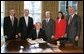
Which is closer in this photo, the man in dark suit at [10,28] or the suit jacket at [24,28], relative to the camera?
the man in dark suit at [10,28]

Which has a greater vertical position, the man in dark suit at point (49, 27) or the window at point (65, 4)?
the window at point (65, 4)

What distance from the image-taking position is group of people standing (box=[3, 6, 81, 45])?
3.19 m

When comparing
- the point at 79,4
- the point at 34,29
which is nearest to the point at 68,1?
the point at 79,4

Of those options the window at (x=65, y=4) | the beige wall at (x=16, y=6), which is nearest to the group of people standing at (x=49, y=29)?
the beige wall at (x=16, y=6)

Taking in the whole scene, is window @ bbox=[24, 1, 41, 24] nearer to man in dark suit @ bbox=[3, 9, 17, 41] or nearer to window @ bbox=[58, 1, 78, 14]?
window @ bbox=[58, 1, 78, 14]

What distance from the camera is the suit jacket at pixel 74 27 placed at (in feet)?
10.7

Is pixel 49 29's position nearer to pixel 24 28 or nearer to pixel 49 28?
pixel 49 28

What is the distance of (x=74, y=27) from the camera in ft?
10.8

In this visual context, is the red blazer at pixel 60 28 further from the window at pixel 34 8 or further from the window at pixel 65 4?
the window at pixel 65 4

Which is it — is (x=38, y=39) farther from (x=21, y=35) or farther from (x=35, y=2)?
(x=35, y=2)

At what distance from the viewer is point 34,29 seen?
3.19m

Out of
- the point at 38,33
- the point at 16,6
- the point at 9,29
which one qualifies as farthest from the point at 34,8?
the point at 38,33

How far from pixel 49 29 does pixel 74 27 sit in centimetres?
37

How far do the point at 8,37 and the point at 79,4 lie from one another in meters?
2.14
